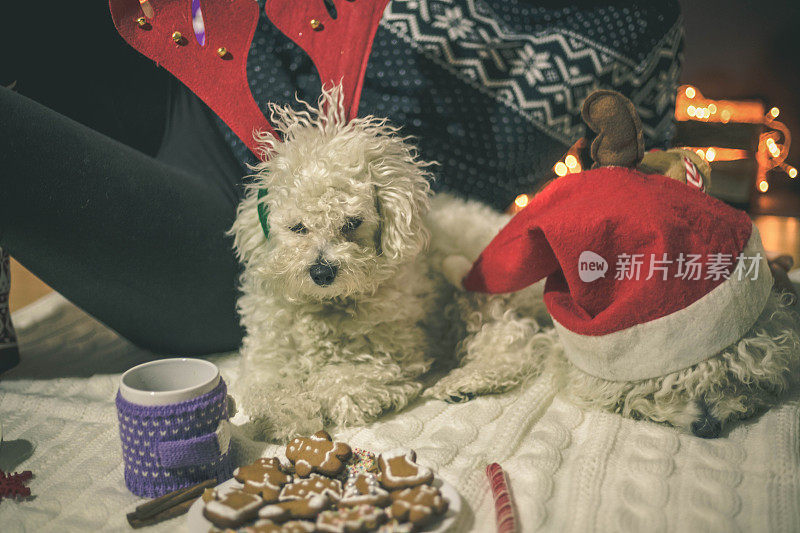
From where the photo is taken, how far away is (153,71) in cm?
128

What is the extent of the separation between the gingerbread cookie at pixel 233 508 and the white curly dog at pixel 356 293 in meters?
0.21

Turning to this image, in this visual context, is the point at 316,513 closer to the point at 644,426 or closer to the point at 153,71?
the point at 644,426

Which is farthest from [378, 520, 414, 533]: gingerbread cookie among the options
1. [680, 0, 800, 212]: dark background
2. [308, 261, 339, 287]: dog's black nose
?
[680, 0, 800, 212]: dark background

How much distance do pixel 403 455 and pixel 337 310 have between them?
0.31m

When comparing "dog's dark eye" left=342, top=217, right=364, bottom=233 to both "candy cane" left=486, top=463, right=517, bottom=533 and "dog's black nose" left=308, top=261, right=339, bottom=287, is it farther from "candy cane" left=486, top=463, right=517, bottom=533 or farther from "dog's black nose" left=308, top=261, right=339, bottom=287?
"candy cane" left=486, top=463, right=517, bottom=533

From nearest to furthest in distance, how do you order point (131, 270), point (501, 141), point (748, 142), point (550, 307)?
point (550, 307) → point (131, 270) → point (501, 141) → point (748, 142)

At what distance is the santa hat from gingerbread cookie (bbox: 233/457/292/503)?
1.56 ft

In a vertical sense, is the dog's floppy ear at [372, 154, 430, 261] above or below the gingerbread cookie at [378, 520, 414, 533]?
above

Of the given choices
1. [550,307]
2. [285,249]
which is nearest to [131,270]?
[285,249]

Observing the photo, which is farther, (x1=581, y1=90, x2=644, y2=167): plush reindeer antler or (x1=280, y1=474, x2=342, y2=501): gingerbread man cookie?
(x1=581, y1=90, x2=644, y2=167): plush reindeer antler

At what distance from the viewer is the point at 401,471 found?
68 cm

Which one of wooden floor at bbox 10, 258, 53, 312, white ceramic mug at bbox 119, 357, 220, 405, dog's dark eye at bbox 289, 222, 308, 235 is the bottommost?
wooden floor at bbox 10, 258, 53, 312

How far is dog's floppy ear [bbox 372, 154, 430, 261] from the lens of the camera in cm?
87

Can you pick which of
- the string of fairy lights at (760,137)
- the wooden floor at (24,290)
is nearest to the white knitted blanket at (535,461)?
the wooden floor at (24,290)
